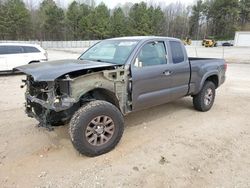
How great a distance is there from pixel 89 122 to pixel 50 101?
2.09ft

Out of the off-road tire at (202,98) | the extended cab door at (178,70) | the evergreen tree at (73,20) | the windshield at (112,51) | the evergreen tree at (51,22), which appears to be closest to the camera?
the windshield at (112,51)

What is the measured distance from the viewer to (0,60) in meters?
11.9

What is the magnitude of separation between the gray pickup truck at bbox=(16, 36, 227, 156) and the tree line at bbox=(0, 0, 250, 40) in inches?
2161

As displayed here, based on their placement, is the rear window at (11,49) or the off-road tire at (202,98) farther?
the rear window at (11,49)

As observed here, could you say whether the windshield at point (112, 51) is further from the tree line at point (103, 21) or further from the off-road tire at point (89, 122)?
the tree line at point (103, 21)

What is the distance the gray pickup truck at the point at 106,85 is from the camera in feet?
12.0

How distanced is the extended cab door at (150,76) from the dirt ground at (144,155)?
66 centimetres

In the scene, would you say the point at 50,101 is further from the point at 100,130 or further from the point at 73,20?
the point at 73,20

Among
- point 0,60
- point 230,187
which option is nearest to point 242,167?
point 230,187

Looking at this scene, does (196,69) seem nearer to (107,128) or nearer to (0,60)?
(107,128)

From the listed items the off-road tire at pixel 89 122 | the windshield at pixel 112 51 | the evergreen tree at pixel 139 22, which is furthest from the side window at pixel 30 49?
the evergreen tree at pixel 139 22

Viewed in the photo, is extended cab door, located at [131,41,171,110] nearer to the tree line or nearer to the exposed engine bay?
the exposed engine bay

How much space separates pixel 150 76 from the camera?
4.52 meters

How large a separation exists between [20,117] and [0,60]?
7.38 m
